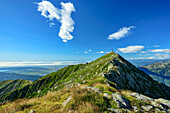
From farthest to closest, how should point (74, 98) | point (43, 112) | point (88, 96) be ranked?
point (88, 96) → point (74, 98) → point (43, 112)

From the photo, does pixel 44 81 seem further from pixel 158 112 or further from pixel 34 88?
pixel 158 112

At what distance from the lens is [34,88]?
12219 centimetres

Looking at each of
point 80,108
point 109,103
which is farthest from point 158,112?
point 80,108

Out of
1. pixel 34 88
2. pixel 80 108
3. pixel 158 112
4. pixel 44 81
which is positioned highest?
pixel 80 108

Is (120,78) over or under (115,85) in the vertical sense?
under

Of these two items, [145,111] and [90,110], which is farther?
[145,111]

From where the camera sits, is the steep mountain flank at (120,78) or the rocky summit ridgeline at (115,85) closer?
the rocky summit ridgeline at (115,85)

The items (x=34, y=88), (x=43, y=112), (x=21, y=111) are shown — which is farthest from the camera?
(x=34, y=88)

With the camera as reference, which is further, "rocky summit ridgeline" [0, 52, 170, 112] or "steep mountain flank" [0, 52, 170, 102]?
"steep mountain flank" [0, 52, 170, 102]

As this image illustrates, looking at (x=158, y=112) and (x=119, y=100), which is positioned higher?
(x=119, y=100)

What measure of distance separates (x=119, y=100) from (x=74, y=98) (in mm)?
5790

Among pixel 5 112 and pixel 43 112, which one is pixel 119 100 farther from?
pixel 5 112

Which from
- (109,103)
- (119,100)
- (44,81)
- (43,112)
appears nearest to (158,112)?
(119,100)

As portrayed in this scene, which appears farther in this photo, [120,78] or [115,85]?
[120,78]
